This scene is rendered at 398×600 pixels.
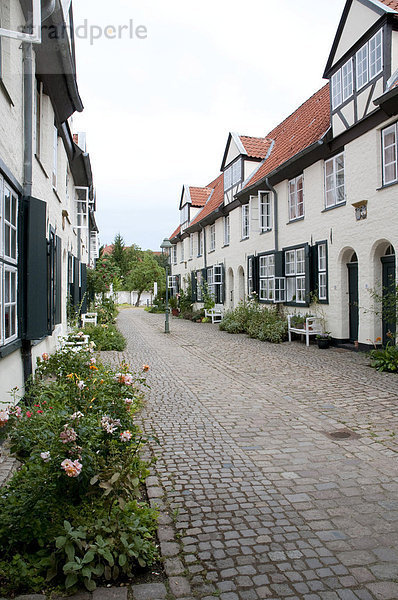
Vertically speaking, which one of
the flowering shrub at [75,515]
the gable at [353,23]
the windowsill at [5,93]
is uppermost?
the gable at [353,23]

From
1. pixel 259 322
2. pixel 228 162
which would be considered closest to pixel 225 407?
pixel 259 322

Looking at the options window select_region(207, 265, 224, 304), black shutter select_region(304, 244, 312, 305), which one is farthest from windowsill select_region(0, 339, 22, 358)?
window select_region(207, 265, 224, 304)

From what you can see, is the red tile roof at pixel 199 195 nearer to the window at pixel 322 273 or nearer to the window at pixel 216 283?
the window at pixel 216 283

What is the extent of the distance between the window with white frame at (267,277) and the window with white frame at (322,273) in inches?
121

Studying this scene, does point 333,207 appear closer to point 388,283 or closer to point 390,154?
point 390,154

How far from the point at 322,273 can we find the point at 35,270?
9714 mm

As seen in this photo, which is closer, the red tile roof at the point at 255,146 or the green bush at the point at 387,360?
the green bush at the point at 387,360

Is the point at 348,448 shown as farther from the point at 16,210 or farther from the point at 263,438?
the point at 16,210

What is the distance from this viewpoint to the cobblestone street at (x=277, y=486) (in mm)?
2713

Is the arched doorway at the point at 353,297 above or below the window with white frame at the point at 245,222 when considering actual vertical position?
below

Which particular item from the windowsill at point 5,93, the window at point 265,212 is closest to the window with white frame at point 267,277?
the window at point 265,212

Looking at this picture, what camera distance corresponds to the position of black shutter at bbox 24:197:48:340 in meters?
5.68

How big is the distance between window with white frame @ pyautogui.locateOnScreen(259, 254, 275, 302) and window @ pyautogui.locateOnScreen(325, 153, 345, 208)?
4290mm

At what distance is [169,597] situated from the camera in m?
2.49
